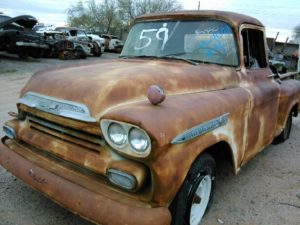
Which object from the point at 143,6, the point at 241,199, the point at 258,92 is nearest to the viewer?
the point at 241,199

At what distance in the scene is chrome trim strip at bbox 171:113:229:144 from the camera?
2.41 metres

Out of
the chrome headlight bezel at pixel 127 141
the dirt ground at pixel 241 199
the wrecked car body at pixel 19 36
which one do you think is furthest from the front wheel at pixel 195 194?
the wrecked car body at pixel 19 36

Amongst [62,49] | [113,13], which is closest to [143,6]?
[113,13]

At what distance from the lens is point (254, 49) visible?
4.35 metres

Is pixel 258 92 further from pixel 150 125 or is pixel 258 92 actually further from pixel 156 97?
pixel 150 125

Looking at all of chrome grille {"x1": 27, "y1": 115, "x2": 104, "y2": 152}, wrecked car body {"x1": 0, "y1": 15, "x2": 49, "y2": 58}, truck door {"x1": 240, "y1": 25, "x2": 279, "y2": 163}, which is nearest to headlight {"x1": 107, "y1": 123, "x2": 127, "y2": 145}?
chrome grille {"x1": 27, "y1": 115, "x2": 104, "y2": 152}

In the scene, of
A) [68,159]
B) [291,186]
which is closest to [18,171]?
[68,159]

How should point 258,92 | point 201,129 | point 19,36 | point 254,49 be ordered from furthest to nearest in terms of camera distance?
point 19,36 < point 254,49 < point 258,92 < point 201,129

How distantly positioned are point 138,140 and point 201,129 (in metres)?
0.58

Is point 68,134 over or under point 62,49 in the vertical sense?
over

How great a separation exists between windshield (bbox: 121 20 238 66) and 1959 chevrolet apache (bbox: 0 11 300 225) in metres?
0.01

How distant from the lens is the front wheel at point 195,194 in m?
2.64

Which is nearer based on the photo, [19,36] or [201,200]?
[201,200]

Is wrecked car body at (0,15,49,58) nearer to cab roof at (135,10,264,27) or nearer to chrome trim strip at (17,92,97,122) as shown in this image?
cab roof at (135,10,264,27)
